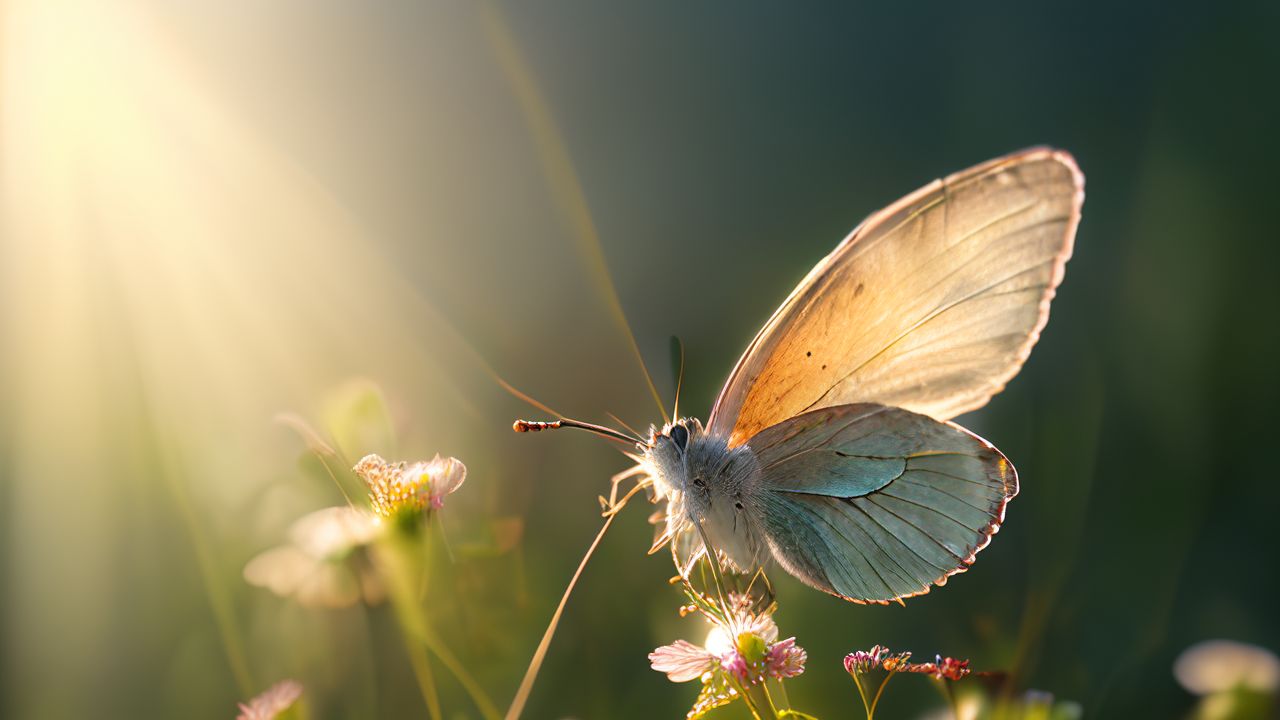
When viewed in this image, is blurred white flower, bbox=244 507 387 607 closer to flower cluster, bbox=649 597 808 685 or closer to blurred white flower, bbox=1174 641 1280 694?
flower cluster, bbox=649 597 808 685

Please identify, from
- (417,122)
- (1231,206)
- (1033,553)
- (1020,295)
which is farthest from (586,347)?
(1231,206)

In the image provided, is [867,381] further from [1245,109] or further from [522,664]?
[1245,109]

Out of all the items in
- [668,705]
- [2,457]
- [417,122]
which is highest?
[417,122]

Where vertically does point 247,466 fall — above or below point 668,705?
above

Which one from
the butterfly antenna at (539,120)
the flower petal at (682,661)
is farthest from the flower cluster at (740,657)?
the butterfly antenna at (539,120)

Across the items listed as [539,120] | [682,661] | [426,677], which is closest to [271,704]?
[426,677]

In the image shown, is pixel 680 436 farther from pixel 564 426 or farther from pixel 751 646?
pixel 751 646

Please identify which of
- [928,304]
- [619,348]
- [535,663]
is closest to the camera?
[535,663]
